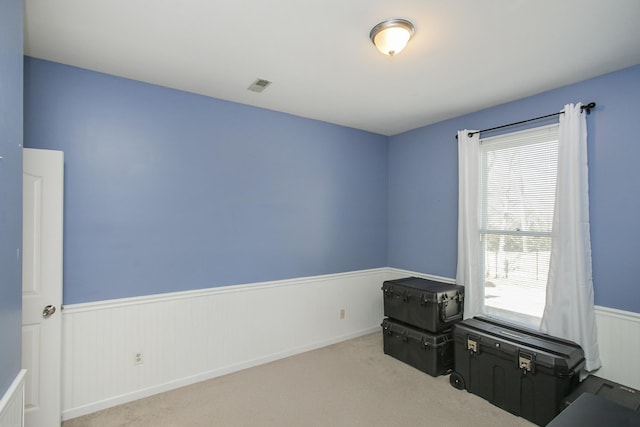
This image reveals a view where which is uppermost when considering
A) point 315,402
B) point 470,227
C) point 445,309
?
point 470,227

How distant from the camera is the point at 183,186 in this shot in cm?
283

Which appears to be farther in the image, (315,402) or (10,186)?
(315,402)

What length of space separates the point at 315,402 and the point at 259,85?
9.08 ft

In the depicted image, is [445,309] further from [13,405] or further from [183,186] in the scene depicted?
[13,405]

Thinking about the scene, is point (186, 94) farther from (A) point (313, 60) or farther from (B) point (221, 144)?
(A) point (313, 60)

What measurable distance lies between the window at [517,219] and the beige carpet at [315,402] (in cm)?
104

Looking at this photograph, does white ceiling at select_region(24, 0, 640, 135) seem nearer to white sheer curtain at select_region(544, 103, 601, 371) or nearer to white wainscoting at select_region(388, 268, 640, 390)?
white sheer curtain at select_region(544, 103, 601, 371)

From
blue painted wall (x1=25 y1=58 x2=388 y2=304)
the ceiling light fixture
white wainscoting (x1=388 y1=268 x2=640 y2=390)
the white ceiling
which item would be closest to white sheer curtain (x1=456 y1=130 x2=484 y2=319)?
the white ceiling

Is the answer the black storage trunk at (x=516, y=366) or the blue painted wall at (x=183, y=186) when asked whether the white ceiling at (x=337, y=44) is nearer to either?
the blue painted wall at (x=183, y=186)

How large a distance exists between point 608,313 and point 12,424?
3.79 m

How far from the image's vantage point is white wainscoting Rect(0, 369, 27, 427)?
48.5 inches

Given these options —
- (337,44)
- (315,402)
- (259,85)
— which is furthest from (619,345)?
(259,85)

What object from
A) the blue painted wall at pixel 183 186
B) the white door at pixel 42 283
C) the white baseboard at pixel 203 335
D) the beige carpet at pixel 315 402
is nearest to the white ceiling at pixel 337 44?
the blue painted wall at pixel 183 186

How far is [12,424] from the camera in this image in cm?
135
